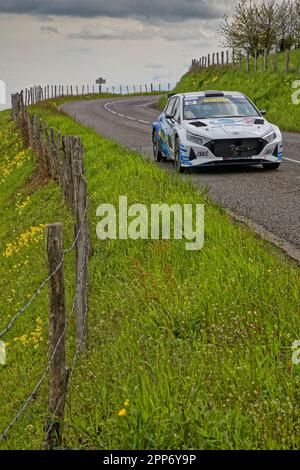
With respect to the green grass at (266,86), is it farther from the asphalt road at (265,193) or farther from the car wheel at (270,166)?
the car wheel at (270,166)

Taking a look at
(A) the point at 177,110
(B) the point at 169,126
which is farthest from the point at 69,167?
(A) the point at 177,110

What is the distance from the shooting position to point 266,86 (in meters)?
31.6

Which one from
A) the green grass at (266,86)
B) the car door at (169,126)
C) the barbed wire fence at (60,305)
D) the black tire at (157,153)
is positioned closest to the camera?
the barbed wire fence at (60,305)

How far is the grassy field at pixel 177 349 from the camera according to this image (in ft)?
13.5

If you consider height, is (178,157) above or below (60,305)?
below

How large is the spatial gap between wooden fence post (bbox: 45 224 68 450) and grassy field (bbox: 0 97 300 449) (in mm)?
155

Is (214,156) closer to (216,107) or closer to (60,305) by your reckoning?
(216,107)

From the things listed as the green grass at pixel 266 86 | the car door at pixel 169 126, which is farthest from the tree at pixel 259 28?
the car door at pixel 169 126

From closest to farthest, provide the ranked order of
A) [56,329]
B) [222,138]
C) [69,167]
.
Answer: [56,329] < [69,167] < [222,138]

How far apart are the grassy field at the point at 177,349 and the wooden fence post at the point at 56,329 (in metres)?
0.15

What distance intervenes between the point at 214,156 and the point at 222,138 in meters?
0.40

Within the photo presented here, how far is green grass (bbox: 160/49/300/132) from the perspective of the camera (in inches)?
1027

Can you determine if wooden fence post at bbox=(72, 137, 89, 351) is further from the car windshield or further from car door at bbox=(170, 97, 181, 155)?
the car windshield

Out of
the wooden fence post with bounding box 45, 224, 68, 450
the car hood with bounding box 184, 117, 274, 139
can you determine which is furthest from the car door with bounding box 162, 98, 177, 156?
the wooden fence post with bounding box 45, 224, 68, 450
